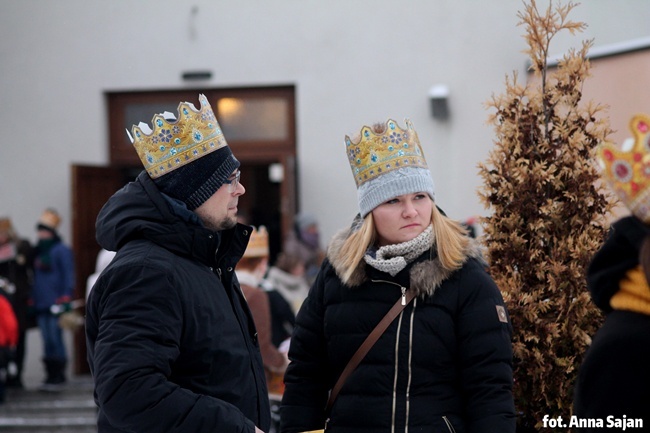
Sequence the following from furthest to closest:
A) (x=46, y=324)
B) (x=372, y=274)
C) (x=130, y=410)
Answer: (x=46, y=324) → (x=372, y=274) → (x=130, y=410)

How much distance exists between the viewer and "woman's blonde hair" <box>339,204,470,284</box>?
10.1 ft

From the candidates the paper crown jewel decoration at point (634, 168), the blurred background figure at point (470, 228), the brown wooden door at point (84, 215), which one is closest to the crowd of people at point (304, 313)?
the blurred background figure at point (470, 228)

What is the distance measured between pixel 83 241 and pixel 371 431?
8.71m

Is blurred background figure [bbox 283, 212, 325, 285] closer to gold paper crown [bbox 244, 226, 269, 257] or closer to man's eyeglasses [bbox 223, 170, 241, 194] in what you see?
gold paper crown [bbox 244, 226, 269, 257]

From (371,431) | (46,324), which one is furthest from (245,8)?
(371,431)

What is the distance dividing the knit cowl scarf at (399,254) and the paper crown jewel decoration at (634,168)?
3.36 feet

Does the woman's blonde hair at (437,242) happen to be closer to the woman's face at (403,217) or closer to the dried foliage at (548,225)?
the woman's face at (403,217)

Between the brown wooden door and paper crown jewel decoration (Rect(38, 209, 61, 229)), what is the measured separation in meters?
0.33

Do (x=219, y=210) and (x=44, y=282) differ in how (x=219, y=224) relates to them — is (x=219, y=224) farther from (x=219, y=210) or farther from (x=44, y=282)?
(x=44, y=282)

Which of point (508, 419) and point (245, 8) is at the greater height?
point (245, 8)

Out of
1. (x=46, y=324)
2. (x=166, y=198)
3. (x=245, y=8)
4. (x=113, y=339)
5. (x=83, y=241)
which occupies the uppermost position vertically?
(x=245, y=8)

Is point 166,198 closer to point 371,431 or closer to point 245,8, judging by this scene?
point 371,431

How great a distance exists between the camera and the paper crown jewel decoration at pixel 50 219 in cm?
1041

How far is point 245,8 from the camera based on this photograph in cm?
1093
